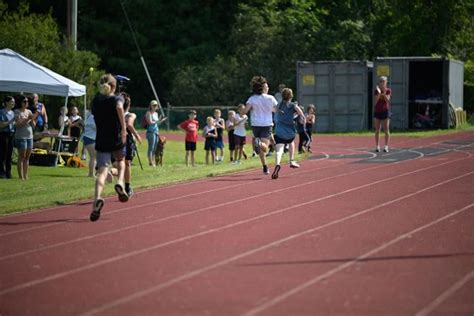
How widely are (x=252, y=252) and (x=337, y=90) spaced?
3708 cm

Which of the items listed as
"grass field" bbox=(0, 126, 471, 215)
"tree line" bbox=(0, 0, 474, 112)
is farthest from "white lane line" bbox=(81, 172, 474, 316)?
"tree line" bbox=(0, 0, 474, 112)

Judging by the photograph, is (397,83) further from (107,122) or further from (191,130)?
(107,122)

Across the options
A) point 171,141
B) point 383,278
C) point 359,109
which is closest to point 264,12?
point 359,109

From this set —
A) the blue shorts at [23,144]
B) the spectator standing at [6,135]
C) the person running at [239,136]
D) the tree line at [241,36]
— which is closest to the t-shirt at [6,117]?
the spectator standing at [6,135]

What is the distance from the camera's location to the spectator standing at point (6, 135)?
23344mm

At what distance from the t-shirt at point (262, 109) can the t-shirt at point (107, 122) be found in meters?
7.41

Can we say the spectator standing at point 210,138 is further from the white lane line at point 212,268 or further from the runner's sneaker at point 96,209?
the runner's sneaker at point 96,209

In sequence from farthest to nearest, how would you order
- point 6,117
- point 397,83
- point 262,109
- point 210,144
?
point 397,83
point 210,144
point 6,117
point 262,109

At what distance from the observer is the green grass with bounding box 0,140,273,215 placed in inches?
672

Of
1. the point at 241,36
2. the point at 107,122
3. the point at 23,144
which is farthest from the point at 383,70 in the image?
the point at 107,122

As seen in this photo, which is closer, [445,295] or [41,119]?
[445,295]

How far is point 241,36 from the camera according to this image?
61875mm

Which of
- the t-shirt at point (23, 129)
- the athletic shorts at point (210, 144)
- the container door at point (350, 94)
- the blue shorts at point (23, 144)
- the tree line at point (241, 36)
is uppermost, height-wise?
the tree line at point (241, 36)

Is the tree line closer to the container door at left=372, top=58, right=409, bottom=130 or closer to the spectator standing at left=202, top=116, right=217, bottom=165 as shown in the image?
the container door at left=372, top=58, right=409, bottom=130
